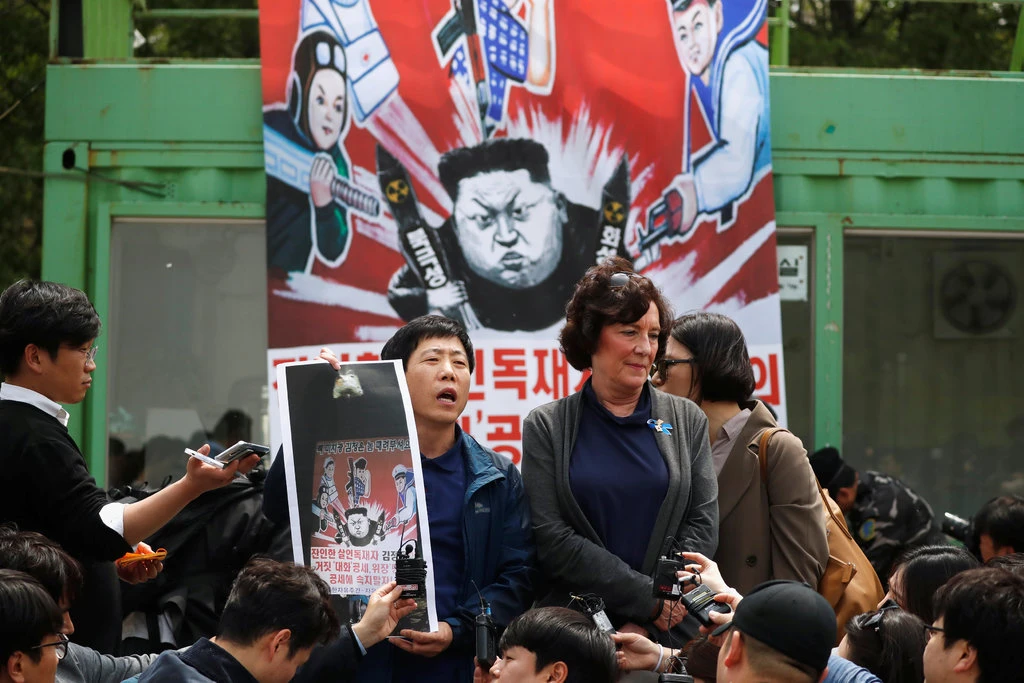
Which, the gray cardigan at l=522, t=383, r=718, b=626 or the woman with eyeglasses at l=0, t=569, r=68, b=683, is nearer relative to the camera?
the woman with eyeglasses at l=0, t=569, r=68, b=683

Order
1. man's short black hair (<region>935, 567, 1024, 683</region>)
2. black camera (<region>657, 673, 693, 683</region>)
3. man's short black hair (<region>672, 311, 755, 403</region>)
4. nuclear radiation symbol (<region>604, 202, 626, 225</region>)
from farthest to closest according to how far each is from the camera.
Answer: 1. nuclear radiation symbol (<region>604, 202, 626, 225</region>)
2. man's short black hair (<region>672, 311, 755, 403</region>)
3. black camera (<region>657, 673, 693, 683</region>)
4. man's short black hair (<region>935, 567, 1024, 683</region>)

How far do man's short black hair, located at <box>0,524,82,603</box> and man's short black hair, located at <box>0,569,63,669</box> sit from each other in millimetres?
140

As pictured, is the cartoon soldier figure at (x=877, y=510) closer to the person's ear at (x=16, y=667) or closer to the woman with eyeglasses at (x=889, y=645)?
the woman with eyeglasses at (x=889, y=645)

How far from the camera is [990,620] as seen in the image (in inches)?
118

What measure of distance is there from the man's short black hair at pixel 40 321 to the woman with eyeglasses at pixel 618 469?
52.9 inches

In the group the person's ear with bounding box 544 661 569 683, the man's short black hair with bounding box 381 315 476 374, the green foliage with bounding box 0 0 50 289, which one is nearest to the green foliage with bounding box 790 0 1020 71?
the green foliage with bounding box 0 0 50 289

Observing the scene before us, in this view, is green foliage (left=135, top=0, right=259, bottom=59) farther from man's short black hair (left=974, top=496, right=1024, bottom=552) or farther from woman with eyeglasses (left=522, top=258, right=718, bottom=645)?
man's short black hair (left=974, top=496, right=1024, bottom=552)

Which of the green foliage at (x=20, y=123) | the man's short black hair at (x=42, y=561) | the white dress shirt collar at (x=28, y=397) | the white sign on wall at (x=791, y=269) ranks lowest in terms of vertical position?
the man's short black hair at (x=42, y=561)

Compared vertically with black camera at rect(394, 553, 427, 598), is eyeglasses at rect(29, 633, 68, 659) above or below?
below

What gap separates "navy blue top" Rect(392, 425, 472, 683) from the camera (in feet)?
12.2

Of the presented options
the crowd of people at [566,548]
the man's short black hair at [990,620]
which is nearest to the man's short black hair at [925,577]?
the crowd of people at [566,548]

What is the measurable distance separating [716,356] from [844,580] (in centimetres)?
84

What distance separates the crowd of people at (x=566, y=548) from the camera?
3.10m

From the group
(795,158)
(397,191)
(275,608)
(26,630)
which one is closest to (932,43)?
(795,158)
